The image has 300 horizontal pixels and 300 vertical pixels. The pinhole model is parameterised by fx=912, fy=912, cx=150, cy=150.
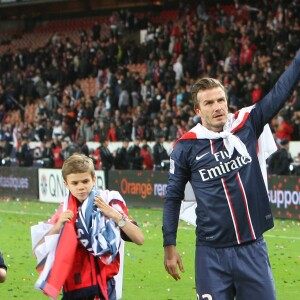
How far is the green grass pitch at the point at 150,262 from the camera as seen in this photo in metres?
11.2

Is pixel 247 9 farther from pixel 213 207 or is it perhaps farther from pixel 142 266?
pixel 213 207

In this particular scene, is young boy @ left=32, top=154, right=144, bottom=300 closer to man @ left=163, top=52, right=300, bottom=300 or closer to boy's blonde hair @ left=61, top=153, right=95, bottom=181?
boy's blonde hair @ left=61, top=153, right=95, bottom=181

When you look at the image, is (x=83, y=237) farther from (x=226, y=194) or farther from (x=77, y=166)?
(x=226, y=194)

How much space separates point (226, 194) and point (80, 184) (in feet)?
3.19

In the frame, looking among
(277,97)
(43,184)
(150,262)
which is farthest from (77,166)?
(43,184)

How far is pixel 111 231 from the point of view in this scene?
6.05 meters

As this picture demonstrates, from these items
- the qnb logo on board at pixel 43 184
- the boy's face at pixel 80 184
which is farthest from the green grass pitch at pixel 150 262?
the boy's face at pixel 80 184

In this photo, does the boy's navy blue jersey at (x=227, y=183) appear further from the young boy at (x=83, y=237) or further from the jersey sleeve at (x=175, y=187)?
the young boy at (x=83, y=237)

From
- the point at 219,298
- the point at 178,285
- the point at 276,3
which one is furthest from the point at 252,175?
the point at 276,3

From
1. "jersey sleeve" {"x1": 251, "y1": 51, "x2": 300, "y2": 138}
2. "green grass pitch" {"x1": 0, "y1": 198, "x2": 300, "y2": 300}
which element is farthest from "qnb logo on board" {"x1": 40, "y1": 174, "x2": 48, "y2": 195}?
"jersey sleeve" {"x1": 251, "y1": 51, "x2": 300, "y2": 138}

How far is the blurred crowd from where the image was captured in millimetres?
26688

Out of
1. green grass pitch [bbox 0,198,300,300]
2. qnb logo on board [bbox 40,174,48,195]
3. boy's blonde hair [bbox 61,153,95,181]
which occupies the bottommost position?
green grass pitch [bbox 0,198,300,300]

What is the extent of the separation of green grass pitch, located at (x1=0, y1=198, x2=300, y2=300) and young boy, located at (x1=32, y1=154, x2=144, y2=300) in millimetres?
4672

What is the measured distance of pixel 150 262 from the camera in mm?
13867
